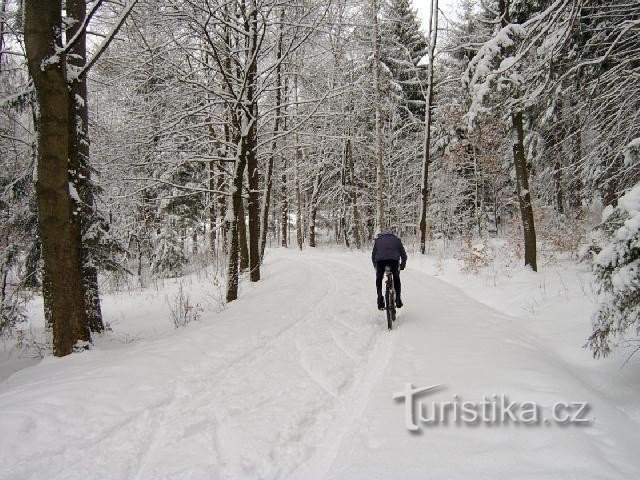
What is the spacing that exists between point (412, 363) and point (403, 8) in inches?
1075

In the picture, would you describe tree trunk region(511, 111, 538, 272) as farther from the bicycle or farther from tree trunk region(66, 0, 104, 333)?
tree trunk region(66, 0, 104, 333)

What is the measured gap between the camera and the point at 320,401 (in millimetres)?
4180

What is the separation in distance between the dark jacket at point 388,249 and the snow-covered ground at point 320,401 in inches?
54.3

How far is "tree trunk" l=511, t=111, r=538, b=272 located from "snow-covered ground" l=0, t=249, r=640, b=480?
145 inches

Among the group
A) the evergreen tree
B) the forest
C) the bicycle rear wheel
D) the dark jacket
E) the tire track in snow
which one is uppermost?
the evergreen tree

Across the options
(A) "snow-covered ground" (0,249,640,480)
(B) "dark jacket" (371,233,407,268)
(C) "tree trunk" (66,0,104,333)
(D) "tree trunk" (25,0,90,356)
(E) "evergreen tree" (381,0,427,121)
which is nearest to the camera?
(A) "snow-covered ground" (0,249,640,480)

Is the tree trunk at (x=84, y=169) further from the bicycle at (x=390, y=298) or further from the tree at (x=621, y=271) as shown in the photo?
the tree at (x=621, y=271)

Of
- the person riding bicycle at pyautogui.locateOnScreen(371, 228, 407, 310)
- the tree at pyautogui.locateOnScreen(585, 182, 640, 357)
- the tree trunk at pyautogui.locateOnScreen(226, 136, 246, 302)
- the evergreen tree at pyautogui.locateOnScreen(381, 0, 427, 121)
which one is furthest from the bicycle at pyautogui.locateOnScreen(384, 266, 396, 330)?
the evergreen tree at pyautogui.locateOnScreen(381, 0, 427, 121)

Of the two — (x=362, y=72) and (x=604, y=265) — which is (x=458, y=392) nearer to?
(x=604, y=265)

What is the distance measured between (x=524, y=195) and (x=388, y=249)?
6243 millimetres

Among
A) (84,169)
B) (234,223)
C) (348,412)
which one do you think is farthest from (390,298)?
(84,169)

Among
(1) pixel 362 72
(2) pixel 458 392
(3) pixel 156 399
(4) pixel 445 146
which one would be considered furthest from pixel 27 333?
(4) pixel 445 146

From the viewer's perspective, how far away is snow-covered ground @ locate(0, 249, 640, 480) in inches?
118

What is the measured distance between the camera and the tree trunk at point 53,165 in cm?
535
